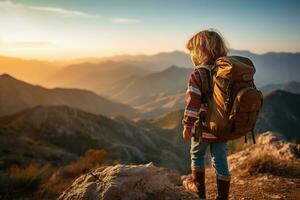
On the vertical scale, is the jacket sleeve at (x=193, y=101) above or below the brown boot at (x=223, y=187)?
above

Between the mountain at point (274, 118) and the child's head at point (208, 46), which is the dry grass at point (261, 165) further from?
the mountain at point (274, 118)

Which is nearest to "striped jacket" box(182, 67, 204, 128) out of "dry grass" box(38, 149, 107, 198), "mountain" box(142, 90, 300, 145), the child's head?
the child's head

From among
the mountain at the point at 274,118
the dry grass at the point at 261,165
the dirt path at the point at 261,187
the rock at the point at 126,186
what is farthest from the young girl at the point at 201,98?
the mountain at the point at 274,118

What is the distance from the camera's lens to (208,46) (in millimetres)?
3654

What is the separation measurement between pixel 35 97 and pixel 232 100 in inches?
3899

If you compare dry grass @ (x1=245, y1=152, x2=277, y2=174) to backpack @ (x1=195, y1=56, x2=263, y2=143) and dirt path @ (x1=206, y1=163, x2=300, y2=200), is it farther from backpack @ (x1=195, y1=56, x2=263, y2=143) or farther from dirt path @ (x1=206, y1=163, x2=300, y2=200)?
backpack @ (x1=195, y1=56, x2=263, y2=143)

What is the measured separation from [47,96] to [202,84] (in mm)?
104812

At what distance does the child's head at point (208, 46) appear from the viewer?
365cm

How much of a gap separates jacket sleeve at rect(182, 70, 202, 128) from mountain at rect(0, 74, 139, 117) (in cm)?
8638

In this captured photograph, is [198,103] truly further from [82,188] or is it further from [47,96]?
[47,96]

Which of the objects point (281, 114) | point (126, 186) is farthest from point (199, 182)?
point (281, 114)

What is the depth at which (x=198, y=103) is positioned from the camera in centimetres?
353

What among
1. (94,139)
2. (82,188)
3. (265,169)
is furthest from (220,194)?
(94,139)

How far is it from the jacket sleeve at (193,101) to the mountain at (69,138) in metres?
18.7
